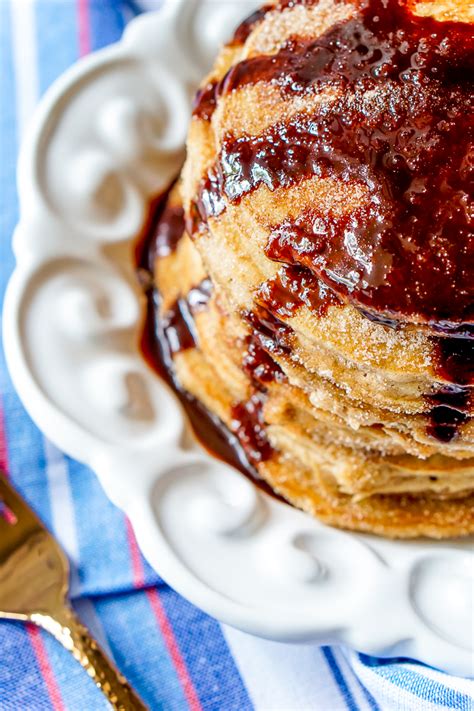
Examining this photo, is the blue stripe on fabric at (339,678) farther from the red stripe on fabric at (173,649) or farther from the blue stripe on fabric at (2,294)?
the blue stripe on fabric at (2,294)

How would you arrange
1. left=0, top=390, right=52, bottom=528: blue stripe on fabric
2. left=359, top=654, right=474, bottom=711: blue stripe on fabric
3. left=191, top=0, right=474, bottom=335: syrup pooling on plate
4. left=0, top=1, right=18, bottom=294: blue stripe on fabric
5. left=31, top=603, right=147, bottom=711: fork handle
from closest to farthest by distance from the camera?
1. left=191, top=0, right=474, bottom=335: syrup pooling on plate
2. left=359, top=654, right=474, bottom=711: blue stripe on fabric
3. left=31, top=603, right=147, bottom=711: fork handle
4. left=0, top=390, right=52, bottom=528: blue stripe on fabric
5. left=0, top=1, right=18, bottom=294: blue stripe on fabric

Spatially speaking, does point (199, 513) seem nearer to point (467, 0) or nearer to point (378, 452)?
point (378, 452)

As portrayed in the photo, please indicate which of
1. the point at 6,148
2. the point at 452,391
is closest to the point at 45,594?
the point at 452,391

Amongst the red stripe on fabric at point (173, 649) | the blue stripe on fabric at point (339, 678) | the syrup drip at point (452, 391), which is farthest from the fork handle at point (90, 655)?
the syrup drip at point (452, 391)

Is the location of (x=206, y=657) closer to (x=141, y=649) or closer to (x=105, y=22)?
(x=141, y=649)

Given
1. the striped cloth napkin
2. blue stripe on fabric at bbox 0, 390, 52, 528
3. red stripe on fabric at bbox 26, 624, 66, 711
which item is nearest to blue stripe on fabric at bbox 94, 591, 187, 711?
the striped cloth napkin

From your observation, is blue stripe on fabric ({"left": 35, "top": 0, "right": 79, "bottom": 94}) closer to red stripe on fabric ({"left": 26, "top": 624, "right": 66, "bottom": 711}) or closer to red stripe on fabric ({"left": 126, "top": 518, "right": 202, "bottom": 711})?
red stripe on fabric ({"left": 126, "top": 518, "right": 202, "bottom": 711})

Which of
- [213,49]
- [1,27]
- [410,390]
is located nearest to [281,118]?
[410,390]
